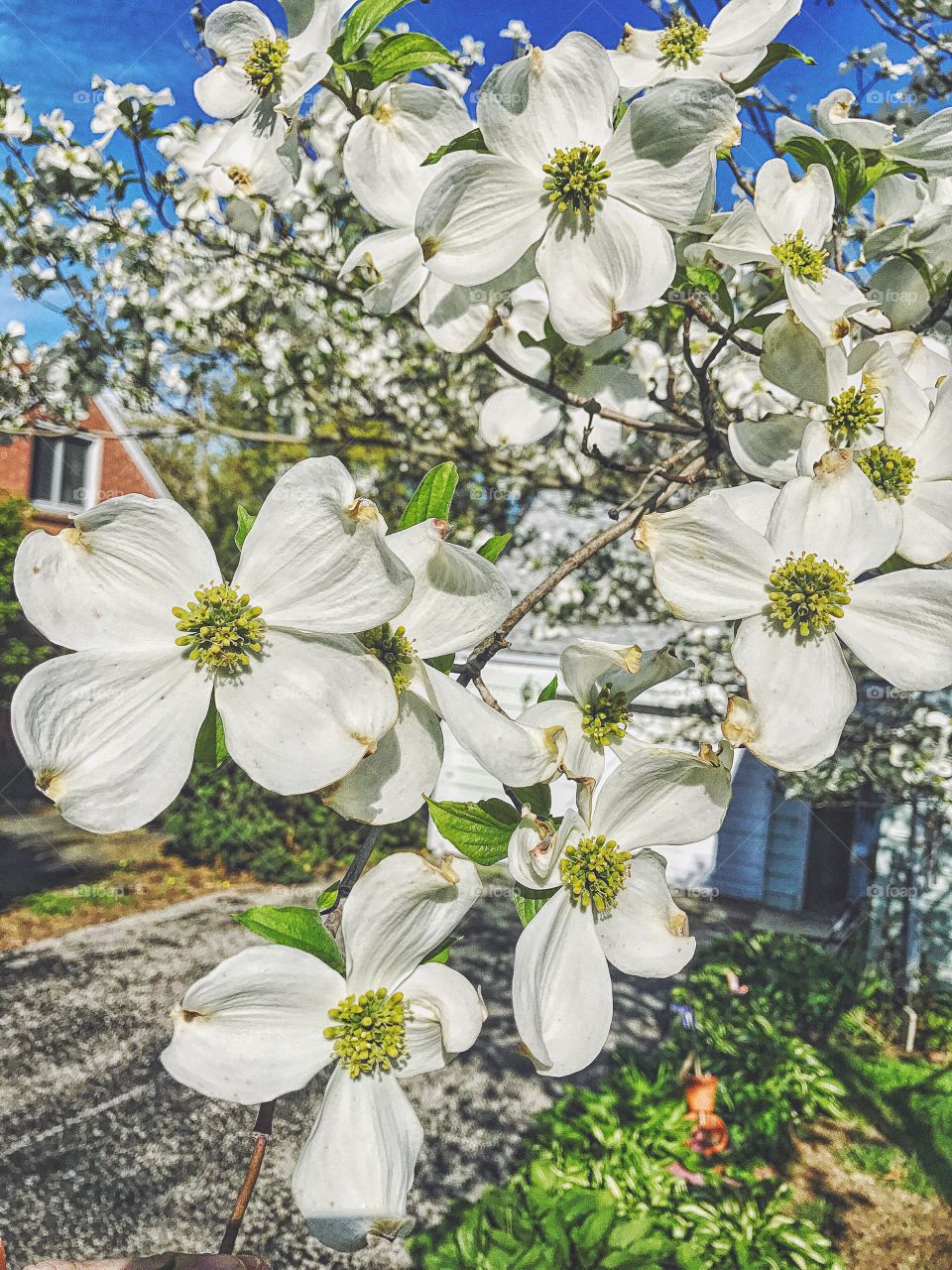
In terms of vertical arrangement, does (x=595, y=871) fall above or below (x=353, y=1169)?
above

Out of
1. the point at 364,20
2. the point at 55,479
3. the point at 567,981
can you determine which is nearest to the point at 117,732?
the point at 567,981

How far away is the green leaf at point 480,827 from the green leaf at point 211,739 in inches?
4.5

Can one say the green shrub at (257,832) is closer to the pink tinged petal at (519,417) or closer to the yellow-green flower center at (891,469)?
the pink tinged petal at (519,417)

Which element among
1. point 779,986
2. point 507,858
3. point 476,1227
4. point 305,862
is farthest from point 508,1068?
point 507,858

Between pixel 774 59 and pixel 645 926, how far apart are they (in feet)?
1.90

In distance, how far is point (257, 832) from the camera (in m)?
6.60

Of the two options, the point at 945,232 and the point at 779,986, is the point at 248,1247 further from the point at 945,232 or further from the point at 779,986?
the point at 945,232

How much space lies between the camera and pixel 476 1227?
208 cm

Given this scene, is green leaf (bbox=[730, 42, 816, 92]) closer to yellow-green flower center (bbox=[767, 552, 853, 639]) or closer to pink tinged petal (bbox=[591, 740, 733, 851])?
yellow-green flower center (bbox=[767, 552, 853, 639])

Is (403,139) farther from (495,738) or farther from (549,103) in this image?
(495,738)

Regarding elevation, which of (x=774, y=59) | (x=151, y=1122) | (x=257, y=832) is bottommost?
(x=151, y=1122)

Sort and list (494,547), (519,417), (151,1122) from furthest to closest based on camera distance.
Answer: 1. (151,1122)
2. (519,417)
3. (494,547)

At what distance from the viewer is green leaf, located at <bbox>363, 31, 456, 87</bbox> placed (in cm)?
58

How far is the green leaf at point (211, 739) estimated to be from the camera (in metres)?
0.44
